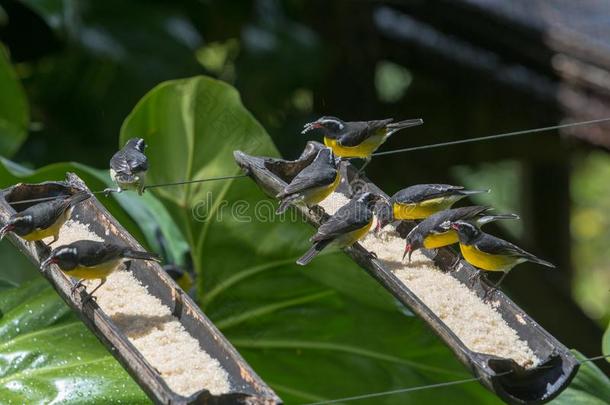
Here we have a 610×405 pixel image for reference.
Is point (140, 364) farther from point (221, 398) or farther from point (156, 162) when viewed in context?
point (156, 162)

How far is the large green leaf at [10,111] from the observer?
309 cm

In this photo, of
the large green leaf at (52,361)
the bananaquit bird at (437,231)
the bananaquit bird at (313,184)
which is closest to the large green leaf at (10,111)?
the large green leaf at (52,361)

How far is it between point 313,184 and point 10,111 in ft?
5.59

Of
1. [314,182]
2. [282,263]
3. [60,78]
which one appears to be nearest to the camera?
[314,182]

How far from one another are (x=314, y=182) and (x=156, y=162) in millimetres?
1008

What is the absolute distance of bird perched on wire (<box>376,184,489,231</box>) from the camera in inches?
70.2

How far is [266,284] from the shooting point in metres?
2.66

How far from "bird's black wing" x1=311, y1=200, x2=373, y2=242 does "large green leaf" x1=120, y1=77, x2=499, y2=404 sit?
0.79m

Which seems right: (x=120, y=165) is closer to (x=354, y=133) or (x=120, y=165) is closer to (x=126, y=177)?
(x=126, y=177)

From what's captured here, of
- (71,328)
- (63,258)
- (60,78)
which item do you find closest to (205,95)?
(71,328)

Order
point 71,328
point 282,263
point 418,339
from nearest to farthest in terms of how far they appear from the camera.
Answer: point 71,328, point 418,339, point 282,263

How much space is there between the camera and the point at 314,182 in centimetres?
169

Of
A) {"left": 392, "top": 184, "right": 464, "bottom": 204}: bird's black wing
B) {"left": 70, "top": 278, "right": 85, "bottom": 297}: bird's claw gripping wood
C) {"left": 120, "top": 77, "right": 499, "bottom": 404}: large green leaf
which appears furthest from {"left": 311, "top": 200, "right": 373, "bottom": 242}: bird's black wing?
{"left": 120, "top": 77, "right": 499, "bottom": 404}: large green leaf

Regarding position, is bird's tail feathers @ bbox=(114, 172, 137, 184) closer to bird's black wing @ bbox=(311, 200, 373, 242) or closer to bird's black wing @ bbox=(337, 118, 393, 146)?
bird's black wing @ bbox=(311, 200, 373, 242)
